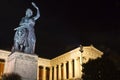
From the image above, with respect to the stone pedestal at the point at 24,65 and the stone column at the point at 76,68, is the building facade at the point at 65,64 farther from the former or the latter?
the stone pedestal at the point at 24,65

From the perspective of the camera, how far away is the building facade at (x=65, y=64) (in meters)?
61.3

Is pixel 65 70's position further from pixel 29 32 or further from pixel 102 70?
pixel 29 32

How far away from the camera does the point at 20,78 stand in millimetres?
20000

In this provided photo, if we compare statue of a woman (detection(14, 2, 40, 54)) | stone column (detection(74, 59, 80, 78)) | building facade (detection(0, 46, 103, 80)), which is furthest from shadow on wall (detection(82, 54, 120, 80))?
stone column (detection(74, 59, 80, 78))

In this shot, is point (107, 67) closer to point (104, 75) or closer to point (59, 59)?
point (104, 75)

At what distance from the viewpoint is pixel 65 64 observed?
2527 inches

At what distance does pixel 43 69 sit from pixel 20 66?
4544 cm

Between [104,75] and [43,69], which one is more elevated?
[43,69]

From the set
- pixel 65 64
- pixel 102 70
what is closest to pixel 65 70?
pixel 65 64

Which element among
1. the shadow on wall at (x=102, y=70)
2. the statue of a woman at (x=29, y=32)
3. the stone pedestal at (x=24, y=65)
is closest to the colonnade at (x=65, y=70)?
the shadow on wall at (x=102, y=70)

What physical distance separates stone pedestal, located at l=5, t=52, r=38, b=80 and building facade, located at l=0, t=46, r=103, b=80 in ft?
127

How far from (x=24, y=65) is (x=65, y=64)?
43.6 m

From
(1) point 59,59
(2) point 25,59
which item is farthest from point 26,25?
(1) point 59,59

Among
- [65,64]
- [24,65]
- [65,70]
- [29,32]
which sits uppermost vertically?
[65,64]
